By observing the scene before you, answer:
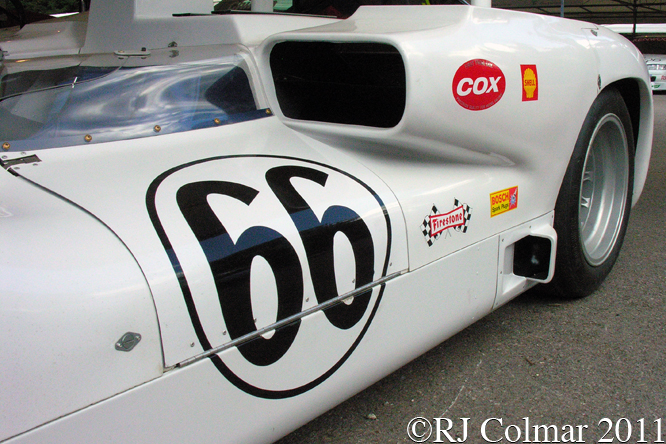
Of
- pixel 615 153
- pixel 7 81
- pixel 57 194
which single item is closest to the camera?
pixel 57 194

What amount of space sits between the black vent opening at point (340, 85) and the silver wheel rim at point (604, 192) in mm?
1106

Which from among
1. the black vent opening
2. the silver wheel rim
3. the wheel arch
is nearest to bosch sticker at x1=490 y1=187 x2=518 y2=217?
the black vent opening

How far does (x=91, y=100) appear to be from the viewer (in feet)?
4.61

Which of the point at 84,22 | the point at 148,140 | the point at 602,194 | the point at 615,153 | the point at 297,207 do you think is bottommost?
the point at 602,194

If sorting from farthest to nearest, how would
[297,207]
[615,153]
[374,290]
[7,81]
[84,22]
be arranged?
[615,153]
[84,22]
[7,81]
[374,290]
[297,207]

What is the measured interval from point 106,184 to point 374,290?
0.63 metres

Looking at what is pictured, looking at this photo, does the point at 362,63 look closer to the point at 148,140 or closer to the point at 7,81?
the point at 148,140

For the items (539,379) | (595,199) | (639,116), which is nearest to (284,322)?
(539,379)

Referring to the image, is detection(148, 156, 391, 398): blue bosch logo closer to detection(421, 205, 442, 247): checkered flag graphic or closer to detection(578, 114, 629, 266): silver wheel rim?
detection(421, 205, 442, 247): checkered flag graphic

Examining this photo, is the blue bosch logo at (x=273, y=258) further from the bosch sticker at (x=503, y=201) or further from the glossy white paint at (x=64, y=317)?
the bosch sticker at (x=503, y=201)

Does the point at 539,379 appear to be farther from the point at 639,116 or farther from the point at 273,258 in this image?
the point at 639,116

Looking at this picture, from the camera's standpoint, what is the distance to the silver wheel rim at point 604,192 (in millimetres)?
2346

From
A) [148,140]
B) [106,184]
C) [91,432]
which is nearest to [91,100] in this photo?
[148,140]

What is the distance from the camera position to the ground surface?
1587mm
